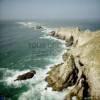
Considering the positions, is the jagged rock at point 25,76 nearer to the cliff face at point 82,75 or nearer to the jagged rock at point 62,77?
the cliff face at point 82,75

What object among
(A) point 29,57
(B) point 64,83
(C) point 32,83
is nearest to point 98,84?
(B) point 64,83

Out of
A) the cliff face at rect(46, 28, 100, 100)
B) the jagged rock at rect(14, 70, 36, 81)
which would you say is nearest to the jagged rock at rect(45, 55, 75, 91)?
the cliff face at rect(46, 28, 100, 100)

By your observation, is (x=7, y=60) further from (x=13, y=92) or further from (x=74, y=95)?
(x=74, y=95)

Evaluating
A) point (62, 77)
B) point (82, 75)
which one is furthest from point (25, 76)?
point (82, 75)

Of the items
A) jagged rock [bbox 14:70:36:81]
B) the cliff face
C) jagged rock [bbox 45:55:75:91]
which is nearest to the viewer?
the cliff face

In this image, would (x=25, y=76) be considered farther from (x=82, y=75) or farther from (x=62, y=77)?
(x=82, y=75)

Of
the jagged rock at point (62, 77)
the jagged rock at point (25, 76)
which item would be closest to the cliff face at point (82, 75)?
the jagged rock at point (62, 77)

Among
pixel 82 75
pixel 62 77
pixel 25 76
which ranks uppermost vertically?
pixel 82 75

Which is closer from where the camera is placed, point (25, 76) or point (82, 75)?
point (82, 75)

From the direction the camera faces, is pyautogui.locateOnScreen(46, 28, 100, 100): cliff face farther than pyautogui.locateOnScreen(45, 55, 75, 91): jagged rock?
No

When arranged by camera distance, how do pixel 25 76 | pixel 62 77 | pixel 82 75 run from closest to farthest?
1. pixel 82 75
2. pixel 62 77
3. pixel 25 76

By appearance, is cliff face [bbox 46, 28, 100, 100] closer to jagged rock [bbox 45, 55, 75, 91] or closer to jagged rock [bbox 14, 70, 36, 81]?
jagged rock [bbox 45, 55, 75, 91]
